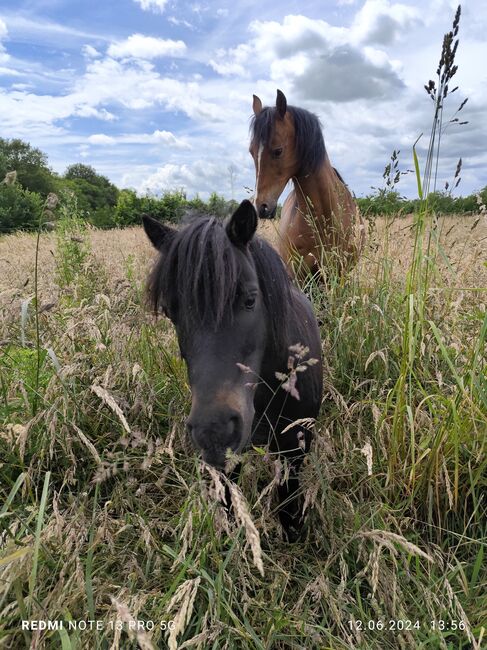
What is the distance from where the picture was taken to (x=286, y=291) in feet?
6.23

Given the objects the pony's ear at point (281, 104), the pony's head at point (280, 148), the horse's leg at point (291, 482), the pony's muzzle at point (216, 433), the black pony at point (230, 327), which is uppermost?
the pony's ear at point (281, 104)

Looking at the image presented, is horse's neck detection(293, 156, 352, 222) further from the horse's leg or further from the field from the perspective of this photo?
the horse's leg

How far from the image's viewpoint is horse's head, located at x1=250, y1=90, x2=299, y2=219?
162 inches

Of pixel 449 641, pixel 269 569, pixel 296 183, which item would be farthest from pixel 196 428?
pixel 296 183

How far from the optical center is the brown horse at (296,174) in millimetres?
Result: 4125

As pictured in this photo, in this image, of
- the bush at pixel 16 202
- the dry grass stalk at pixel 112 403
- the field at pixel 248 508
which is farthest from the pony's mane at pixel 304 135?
the dry grass stalk at pixel 112 403

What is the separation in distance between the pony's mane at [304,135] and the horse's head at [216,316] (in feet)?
9.66

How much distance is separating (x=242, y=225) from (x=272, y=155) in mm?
2864

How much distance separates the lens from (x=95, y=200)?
50.8 meters

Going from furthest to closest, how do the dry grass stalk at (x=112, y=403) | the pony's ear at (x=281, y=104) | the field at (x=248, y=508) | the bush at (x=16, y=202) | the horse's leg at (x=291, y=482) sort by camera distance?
1. the pony's ear at (x=281, y=104)
2. the bush at (x=16, y=202)
3. the horse's leg at (x=291, y=482)
4. the dry grass stalk at (x=112, y=403)
5. the field at (x=248, y=508)

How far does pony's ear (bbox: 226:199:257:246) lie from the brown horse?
7.90 ft

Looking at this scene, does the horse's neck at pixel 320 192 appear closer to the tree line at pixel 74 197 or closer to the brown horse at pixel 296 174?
the brown horse at pixel 296 174

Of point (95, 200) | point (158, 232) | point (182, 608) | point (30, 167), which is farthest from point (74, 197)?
point (95, 200)

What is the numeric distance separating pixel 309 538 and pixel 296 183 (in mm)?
3640
